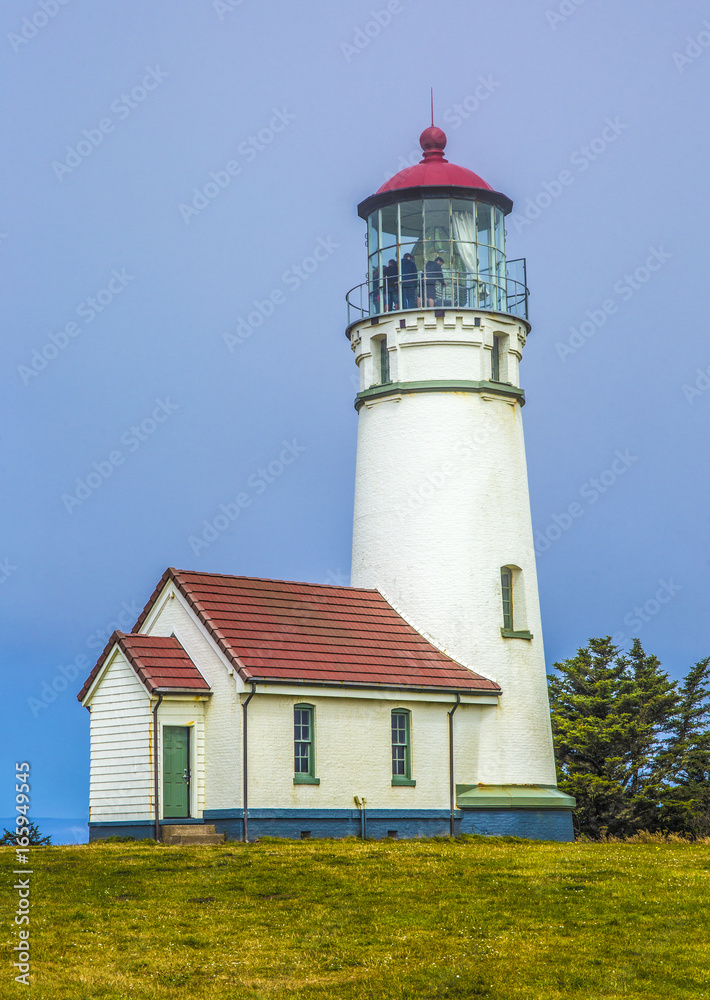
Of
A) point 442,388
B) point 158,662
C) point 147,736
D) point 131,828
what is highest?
point 442,388

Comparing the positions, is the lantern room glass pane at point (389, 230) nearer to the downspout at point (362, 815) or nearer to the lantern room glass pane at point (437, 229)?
the lantern room glass pane at point (437, 229)

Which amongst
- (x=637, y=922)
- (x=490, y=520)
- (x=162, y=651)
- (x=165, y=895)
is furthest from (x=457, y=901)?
(x=490, y=520)

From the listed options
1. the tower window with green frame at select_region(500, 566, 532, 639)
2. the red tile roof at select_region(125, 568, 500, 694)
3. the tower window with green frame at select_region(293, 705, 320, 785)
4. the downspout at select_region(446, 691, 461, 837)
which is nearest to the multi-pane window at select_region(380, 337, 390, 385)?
the red tile roof at select_region(125, 568, 500, 694)

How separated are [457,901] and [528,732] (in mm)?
13073

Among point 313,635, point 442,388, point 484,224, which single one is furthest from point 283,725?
point 484,224

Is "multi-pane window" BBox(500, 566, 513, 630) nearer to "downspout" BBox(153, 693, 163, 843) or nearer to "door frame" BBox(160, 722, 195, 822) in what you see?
"door frame" BBox(160, 722, 195, 822)

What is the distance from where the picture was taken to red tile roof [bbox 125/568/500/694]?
88.5 ft

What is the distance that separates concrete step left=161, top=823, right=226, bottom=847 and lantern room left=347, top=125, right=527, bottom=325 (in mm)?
13086

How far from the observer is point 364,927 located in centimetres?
1648

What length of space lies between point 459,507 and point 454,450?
4.38 ft

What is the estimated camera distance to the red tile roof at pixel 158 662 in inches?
1048

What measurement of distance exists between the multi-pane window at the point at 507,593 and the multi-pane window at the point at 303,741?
20.2ft

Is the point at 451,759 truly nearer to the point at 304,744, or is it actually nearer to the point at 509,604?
the point at 304,744

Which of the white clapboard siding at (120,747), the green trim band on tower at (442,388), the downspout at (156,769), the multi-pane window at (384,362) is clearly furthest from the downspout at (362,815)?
the multi-pane window at (384,362)
